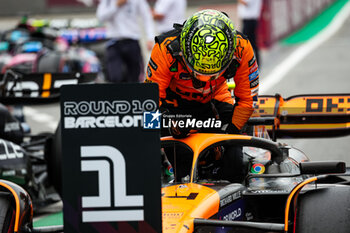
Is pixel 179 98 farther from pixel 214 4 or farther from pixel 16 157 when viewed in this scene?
pixel 214 4

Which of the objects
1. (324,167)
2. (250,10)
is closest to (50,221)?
(324,167)

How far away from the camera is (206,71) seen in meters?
4.99

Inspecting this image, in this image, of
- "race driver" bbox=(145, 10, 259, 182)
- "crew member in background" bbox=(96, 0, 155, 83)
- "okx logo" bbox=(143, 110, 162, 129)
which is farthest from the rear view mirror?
"crew member in background" bbox=(96, 0, 155, 83)

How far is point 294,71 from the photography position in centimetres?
1562

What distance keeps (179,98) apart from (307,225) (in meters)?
1.80

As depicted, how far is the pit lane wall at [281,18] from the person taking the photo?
1830cm

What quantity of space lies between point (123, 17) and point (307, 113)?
5656 mm

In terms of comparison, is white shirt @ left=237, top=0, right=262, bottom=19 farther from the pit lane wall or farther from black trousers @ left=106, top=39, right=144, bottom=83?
black trousers @ left=106, top=39, right=144, bottom=83

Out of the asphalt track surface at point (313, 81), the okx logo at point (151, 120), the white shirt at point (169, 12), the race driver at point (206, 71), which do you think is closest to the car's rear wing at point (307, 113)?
the race driver at point (206, 71)

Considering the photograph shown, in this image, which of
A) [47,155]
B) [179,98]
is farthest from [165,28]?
[179,98]

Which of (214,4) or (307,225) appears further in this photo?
(214,4)

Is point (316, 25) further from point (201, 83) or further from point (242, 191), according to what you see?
point (242, 191)

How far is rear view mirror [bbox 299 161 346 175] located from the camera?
416cm

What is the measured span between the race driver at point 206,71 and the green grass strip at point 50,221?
64.5 inches
